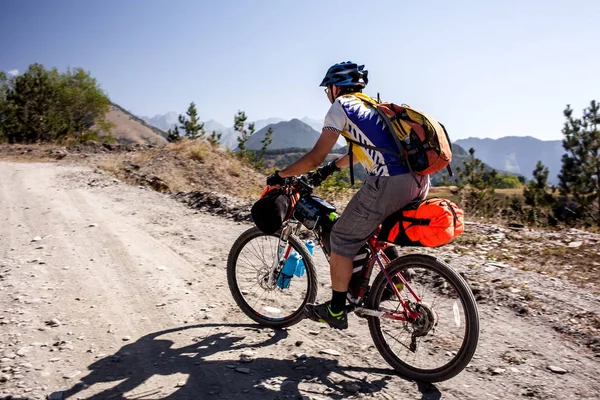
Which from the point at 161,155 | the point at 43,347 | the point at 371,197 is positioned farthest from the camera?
the point at 161,155

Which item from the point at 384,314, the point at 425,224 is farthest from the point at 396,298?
the point at 425,224

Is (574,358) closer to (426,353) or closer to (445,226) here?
(426,353)

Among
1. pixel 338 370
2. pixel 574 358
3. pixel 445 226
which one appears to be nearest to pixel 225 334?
pixel 338 370

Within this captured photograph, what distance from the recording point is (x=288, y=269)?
4.24 meters

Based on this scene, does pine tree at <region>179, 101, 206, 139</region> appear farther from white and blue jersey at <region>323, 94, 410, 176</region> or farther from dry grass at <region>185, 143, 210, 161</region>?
white and blue jersey at <region>323, 94, 410, 176</region>

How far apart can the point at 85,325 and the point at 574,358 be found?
4635mm

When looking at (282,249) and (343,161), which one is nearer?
(343,161)

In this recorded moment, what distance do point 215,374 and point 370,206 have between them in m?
1.88

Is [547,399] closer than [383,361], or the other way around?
[547,399]

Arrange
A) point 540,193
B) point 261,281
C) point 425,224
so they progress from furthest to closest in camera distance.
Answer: point 540,193, point 261,281, point 425,224

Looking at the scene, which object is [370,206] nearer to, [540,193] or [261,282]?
[261,282]

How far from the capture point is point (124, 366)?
3.45 m

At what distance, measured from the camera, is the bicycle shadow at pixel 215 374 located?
3.12 m

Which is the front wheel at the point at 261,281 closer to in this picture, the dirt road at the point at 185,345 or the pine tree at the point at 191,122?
the dirt road at the point at 185,345
